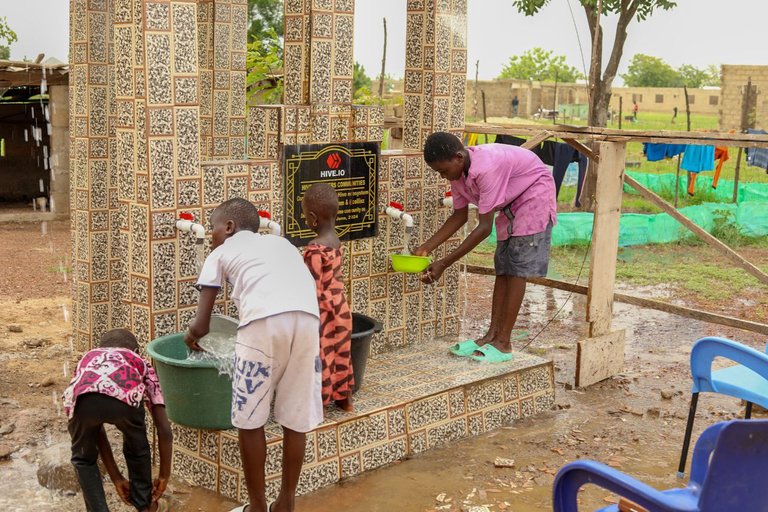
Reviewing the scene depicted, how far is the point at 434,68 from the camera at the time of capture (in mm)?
6336

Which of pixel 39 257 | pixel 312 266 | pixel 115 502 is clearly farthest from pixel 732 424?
pixel 39 257

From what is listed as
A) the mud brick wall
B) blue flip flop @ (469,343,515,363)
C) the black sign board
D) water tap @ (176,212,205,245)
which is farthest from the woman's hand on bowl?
the mud brick wall

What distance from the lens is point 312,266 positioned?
4.80m

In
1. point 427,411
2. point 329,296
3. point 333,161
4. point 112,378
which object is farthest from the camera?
point 333,161

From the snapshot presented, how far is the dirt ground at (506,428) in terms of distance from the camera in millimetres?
4691

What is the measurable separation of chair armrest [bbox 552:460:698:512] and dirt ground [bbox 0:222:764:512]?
1650mm

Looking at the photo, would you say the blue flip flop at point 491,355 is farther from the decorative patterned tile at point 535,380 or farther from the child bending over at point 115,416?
the child bending over at point 115,416

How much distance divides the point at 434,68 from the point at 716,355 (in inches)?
114

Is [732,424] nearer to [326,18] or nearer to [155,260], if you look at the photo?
[155,260]

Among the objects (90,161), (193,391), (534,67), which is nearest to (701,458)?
(193,391)

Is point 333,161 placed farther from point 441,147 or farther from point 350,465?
point 350,465

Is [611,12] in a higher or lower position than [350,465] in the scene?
higher

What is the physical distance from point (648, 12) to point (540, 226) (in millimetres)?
11347

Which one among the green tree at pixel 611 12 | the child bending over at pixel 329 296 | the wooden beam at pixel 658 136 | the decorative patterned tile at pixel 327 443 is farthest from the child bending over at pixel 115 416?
the green tree at pixel 611 12
